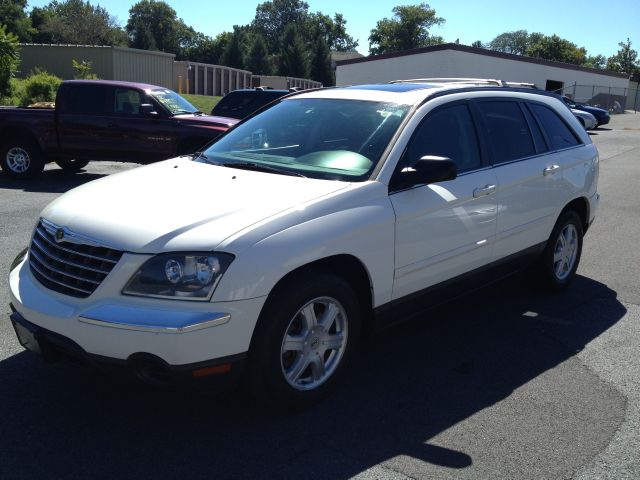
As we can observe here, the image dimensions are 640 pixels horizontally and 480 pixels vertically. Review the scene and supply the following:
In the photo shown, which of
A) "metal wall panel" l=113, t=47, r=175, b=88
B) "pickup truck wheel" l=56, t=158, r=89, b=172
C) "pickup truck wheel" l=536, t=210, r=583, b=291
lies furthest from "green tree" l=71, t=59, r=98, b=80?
"pickup truck wheel" l=536, t=210, r=583, b=291

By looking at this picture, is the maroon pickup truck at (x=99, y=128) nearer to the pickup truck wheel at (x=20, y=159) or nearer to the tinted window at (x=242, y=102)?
the pickup truck wheel at (x=20, y=159)

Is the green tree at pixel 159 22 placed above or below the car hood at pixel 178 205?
above

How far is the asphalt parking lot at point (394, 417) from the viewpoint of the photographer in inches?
126

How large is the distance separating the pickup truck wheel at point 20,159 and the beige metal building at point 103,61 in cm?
3128

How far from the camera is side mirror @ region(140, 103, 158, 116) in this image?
11.6 metres

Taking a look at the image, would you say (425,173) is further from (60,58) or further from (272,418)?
(60,58)

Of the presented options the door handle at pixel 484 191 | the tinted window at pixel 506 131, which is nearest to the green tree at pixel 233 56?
the tinted window at pixel 506 131

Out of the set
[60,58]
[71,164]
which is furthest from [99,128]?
[60,58]

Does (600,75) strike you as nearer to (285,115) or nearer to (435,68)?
(435,68)

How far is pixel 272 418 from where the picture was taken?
3.63m

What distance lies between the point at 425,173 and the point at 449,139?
75 centimetres

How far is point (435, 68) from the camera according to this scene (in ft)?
129

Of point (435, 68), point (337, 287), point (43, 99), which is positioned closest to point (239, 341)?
point (337, 287)

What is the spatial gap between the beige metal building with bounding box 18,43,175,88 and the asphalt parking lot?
1569 inches
